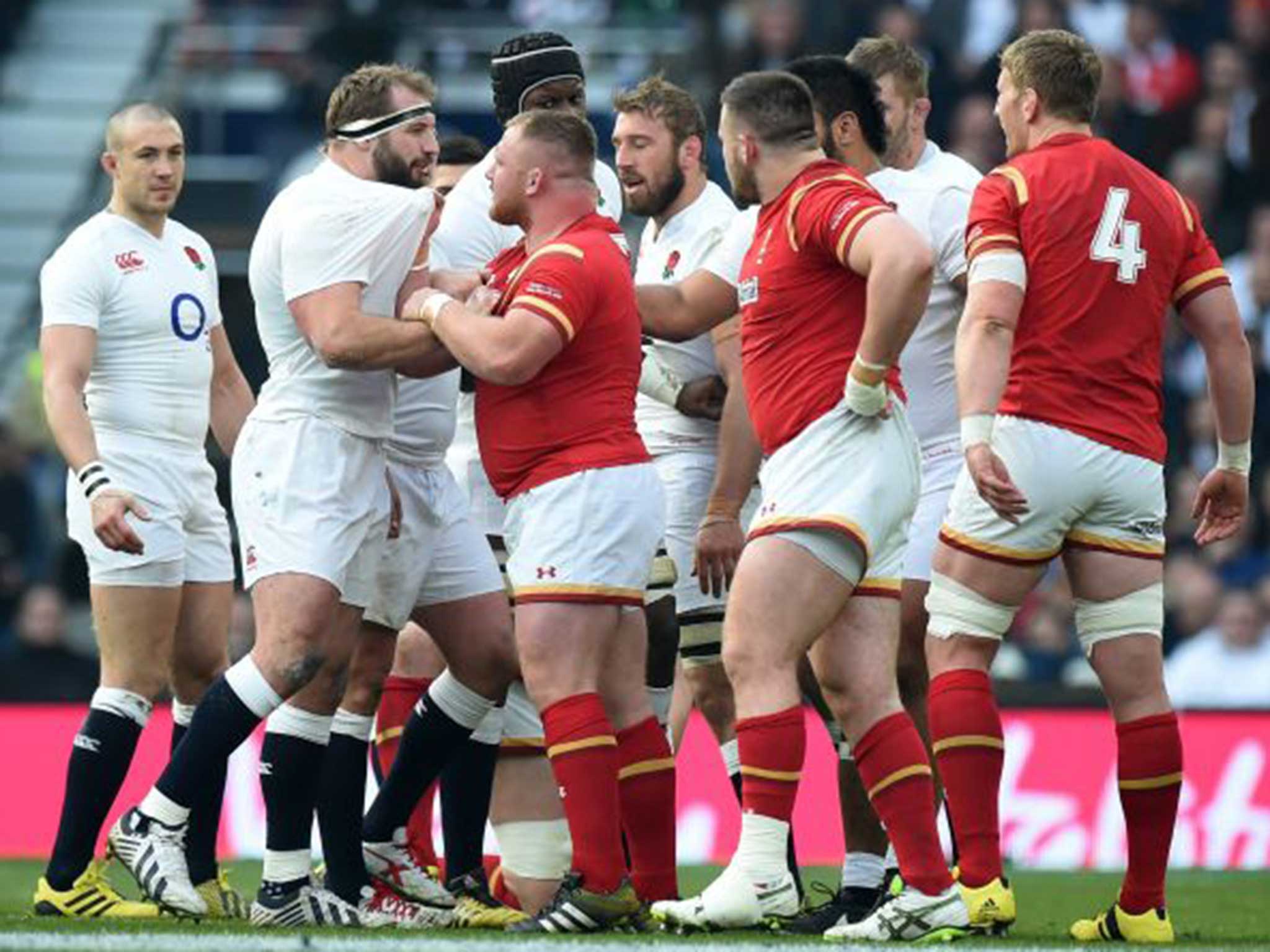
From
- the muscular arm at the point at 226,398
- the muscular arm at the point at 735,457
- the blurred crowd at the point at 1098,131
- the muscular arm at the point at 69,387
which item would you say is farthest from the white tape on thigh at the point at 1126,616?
the blurred crowd at the point at 1098,131

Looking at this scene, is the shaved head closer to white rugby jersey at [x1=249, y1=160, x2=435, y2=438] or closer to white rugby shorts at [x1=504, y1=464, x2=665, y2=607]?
white rugby jersey at [x1=249, y1=160, x2=435, y2=438]

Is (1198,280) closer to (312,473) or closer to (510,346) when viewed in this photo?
(510,346)

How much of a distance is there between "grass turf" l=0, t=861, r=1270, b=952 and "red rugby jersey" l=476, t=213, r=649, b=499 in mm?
1320

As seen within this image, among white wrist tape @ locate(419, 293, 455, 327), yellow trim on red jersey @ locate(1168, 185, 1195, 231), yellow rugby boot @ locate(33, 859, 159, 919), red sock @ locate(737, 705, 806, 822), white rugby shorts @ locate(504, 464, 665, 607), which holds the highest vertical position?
yellow trim on red jersey @ locate(1168, 185, 1195, 231)

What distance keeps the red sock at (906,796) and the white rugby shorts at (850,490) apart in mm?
417

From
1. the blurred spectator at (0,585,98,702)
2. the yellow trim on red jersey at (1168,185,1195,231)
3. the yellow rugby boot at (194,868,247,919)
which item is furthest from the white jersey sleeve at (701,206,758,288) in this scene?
the blurred spectator at (0,585,98,702)

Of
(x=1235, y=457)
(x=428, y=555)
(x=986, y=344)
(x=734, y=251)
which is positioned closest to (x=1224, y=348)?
(x=1235, y=457)

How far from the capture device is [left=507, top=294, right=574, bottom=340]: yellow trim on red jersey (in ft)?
25.6

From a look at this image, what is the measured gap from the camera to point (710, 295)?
8516 mm

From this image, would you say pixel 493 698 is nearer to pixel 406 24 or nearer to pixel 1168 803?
pixel 1168 803

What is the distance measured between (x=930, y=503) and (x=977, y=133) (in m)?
8.99

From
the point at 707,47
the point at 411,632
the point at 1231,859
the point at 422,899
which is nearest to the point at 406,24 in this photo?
the point at 707,47

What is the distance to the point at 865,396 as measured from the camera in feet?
25.1

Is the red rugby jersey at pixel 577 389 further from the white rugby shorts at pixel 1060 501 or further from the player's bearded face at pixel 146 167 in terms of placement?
the player's bearded face at pixel 146 167
